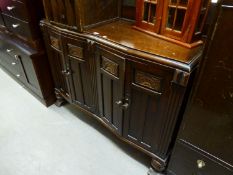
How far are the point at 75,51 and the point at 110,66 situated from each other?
33 centimetres

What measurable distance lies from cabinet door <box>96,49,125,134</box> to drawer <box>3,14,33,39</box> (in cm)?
76

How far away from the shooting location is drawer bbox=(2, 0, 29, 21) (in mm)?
1427

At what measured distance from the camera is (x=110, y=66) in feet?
3.65

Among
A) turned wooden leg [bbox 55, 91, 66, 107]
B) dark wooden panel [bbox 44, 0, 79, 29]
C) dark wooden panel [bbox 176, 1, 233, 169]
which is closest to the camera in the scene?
dark wooden panel [bbox 176, 1, 233, 169]

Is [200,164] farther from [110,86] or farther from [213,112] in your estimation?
[110,86]

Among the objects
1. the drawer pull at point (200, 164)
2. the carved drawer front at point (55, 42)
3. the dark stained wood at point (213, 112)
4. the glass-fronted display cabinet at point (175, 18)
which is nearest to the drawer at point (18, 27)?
the carved drawer front at point (55, 42)

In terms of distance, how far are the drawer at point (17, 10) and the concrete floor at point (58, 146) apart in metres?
0.88

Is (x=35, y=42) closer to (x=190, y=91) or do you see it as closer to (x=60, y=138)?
(x=60, y=138)

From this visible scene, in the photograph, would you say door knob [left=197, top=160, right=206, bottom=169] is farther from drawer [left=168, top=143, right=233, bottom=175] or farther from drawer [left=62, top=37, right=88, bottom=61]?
drawer [left=62, top=37, right=88, bottom=61]

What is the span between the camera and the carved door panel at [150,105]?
0.92 m

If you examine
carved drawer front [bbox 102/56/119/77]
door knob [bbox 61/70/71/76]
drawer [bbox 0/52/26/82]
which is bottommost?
drawer [bbox 0/52/26/82]

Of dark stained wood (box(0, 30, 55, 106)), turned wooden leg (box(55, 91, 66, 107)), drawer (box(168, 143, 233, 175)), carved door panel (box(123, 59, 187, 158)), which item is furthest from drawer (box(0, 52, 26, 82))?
drawer (box(168, 143, 233, 175))

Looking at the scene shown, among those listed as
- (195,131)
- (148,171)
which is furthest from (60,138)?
(195,131)

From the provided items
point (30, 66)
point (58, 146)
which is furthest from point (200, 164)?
point (30, 66)
